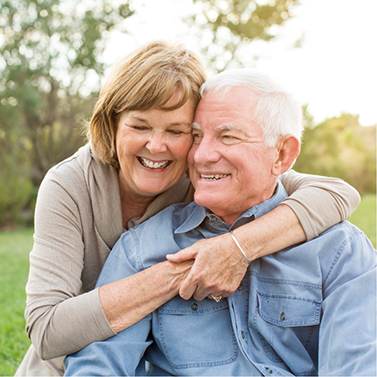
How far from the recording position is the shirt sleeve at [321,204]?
6.40 ft

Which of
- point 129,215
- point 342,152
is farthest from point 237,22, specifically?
point 129,215

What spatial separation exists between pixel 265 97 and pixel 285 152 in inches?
12.3

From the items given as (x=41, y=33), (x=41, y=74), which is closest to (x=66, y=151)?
(x=41, y=74)

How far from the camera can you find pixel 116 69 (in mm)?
2150

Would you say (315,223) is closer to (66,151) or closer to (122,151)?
(122,151)

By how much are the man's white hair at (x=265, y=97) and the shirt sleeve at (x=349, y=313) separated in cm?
64

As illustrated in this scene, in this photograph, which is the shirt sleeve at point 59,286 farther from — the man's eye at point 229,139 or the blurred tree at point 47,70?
the blurred tree at point 47,70

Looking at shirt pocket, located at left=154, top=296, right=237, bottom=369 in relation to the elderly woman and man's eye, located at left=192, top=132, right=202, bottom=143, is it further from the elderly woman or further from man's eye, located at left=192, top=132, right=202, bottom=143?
man's eye, located at left=192, top=132, right=202, bottom=143

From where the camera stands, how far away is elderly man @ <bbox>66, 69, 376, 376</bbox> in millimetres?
1832

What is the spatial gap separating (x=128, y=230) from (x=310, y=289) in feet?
3.39

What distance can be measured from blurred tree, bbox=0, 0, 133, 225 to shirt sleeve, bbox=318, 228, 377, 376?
10443 mm

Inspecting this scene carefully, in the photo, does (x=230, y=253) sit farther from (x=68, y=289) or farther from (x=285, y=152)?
(x=68, y=289)

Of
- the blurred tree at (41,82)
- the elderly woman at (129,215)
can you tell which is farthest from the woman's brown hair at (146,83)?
the blurred tree at (41,82)

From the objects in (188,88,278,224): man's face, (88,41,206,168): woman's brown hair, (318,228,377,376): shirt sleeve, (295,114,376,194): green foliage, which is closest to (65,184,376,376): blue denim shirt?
(318,228,377,376): shirt sleeve
